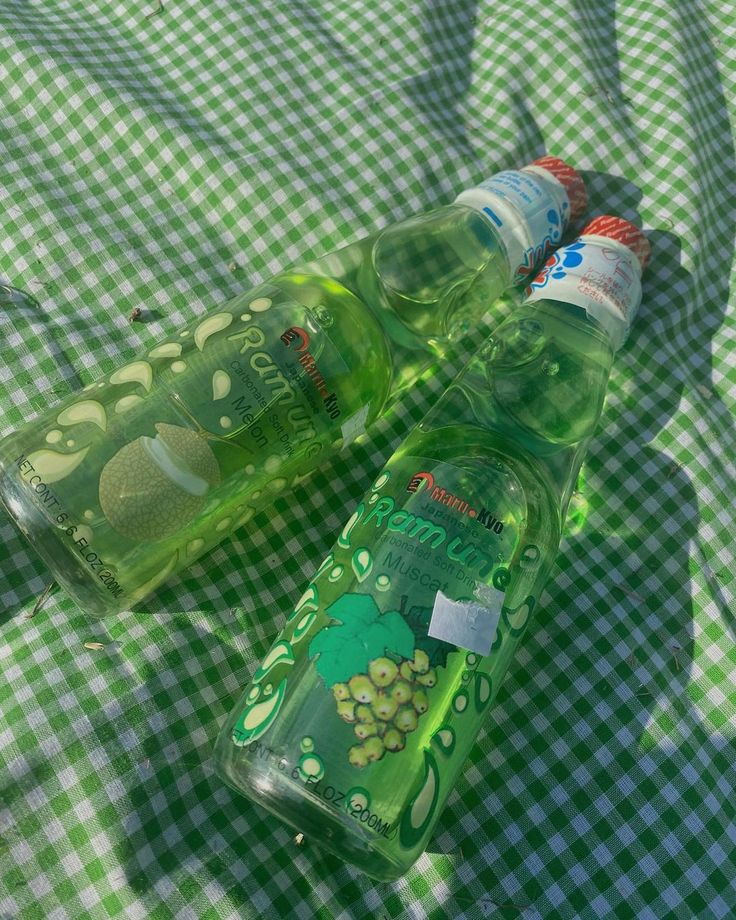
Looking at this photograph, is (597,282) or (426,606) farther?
(597,282)

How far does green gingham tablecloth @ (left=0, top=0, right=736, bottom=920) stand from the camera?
0.55 meters

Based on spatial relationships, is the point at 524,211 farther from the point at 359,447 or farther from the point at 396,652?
the point at 396,652

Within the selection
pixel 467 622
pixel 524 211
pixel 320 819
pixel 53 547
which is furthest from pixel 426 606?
pixel 524 211

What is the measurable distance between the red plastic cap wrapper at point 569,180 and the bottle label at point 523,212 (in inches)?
1.1

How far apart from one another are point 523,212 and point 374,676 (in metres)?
0.40

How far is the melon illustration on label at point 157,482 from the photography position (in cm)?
51

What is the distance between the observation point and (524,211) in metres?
0.64

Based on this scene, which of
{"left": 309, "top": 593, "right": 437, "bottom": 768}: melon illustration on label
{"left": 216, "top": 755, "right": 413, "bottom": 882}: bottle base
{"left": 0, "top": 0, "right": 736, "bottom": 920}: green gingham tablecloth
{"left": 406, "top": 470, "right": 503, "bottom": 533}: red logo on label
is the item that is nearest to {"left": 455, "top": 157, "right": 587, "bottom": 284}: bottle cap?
{"left": 0, "top": 0, "right": 736, "bottom": 920}: green gingham tablecloth

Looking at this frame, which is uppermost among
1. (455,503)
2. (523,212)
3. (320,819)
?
(523,212)

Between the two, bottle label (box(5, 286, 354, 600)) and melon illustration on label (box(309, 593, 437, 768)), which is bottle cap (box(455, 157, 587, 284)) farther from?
melon illustration on label (box(309, 593, 437, 768))

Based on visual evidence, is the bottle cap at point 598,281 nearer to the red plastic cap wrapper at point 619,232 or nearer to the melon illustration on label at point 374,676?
the red plastic cap wrapper at point 619,232

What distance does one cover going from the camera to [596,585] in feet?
2.15

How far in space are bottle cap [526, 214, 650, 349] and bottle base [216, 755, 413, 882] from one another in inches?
15.9

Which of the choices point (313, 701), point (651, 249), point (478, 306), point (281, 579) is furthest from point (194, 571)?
point (651, 249)
